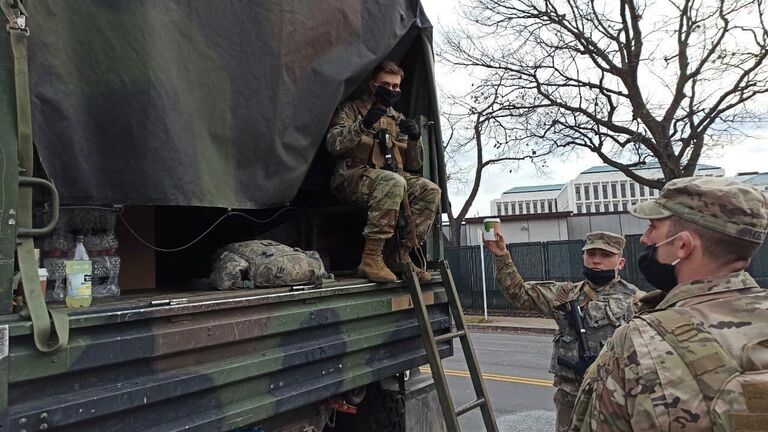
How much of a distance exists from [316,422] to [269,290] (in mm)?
726

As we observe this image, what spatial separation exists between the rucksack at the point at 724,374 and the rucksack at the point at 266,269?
1.43 metres

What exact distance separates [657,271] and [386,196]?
1.44 metres

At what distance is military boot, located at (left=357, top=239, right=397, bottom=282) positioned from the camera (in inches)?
110

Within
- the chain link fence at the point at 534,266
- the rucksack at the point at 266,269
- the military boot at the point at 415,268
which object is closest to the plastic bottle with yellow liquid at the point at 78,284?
the rucksack at the point at 266,269

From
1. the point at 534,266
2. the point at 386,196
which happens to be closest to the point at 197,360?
the point at 386,196

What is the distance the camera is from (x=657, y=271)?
5.86 feet

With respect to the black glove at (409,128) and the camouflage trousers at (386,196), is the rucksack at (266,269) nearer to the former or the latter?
the camouflage trousers at (386,196)

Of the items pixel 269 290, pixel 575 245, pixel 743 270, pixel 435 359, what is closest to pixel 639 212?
pixel 743 270

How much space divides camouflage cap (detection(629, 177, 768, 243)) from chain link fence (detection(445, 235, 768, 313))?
12.0 metres

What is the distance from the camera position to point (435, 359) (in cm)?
273

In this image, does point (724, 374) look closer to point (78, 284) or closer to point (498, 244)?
point (78, 284)

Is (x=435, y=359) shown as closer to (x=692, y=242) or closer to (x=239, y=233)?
(x=692, y=242)

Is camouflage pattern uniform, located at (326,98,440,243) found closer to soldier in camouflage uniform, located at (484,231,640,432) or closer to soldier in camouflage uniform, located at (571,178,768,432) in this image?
soldier in camouflage uniform, located at (484,231,640,432)

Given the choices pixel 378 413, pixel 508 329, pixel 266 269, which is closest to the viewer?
pixel 266 269
